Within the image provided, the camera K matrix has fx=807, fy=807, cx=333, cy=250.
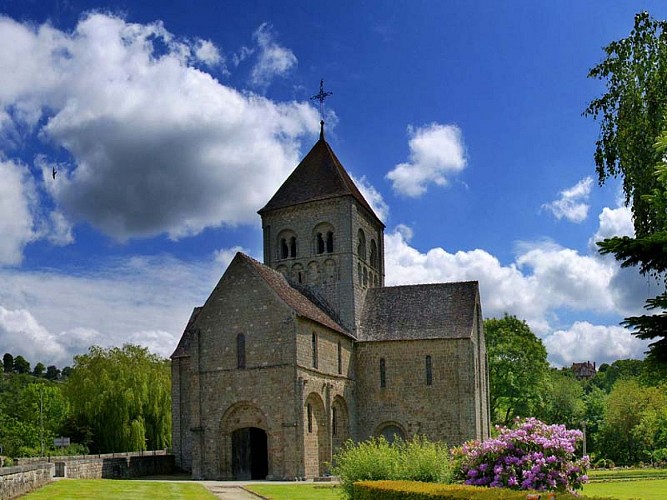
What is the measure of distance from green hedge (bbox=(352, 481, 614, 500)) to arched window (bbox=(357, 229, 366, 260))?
93.3ft

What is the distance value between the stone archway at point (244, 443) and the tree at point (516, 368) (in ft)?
78.0

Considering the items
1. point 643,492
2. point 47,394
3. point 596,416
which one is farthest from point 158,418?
point 596,416

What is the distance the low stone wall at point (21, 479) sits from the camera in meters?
19.6

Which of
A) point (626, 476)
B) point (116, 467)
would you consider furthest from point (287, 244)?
point (626, 476)

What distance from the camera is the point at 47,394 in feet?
234

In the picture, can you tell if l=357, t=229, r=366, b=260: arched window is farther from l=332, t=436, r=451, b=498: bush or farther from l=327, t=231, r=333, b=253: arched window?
l=332, t=436, r=451, b=498: bush

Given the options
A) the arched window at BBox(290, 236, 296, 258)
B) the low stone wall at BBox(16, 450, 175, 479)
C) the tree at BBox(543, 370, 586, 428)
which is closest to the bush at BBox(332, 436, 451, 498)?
the low stone wall at BBox(16, 450, 175, 479)

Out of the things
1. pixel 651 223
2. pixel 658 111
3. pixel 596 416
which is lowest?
pixel 596 416

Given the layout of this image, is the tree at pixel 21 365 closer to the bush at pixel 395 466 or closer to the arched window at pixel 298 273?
the arched window at pixel 298 273

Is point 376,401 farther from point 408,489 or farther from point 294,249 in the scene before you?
point 408,489

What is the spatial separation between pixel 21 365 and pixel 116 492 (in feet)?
527

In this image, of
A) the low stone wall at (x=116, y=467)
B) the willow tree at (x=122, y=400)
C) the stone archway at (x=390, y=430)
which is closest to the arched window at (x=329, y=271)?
the stone archway at (x=390, y=430)

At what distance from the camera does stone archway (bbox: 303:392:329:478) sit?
3684 cm

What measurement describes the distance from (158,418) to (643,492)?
33.5 meters
